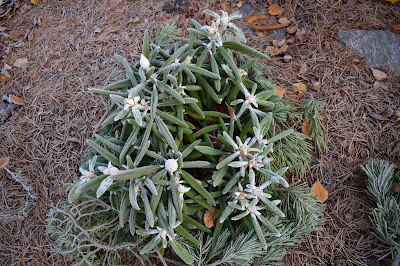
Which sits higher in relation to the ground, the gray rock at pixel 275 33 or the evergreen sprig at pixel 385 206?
the gray rock at pixel 275 33

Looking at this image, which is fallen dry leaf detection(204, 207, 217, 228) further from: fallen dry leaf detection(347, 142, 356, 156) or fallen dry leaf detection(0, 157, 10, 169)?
fallen dry leaf detection(0, 157, 10, 169)

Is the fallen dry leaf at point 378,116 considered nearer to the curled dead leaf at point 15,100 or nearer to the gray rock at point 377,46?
the gray rock at point 377,46

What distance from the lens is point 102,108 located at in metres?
1.82

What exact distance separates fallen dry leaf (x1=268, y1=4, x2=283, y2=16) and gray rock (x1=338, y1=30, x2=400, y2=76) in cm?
45

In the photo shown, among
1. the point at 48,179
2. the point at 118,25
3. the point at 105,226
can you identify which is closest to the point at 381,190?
the point at 105,226

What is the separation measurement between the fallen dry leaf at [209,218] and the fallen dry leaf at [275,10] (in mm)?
1518

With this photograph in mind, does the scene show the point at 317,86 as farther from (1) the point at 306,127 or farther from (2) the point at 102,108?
(2) the point at 102,108

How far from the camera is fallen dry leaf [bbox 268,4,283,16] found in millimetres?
2047

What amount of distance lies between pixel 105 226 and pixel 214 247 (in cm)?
55

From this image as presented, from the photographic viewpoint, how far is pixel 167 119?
124 centimetres

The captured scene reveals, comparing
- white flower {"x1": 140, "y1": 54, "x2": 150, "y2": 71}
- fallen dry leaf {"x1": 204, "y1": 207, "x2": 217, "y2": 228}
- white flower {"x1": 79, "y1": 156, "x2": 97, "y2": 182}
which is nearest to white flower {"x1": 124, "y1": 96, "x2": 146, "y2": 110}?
white flower {"x1": 140, "y1": 54, "x2": 150, "y2": 71}

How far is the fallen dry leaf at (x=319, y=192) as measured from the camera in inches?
59.1

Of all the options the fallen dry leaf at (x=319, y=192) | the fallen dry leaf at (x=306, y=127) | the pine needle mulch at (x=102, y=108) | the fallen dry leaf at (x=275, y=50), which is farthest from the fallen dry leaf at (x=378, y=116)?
the fallen dry leaf at (x=275, y=50)

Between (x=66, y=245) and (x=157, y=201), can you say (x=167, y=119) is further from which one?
(x=66, y=245)
